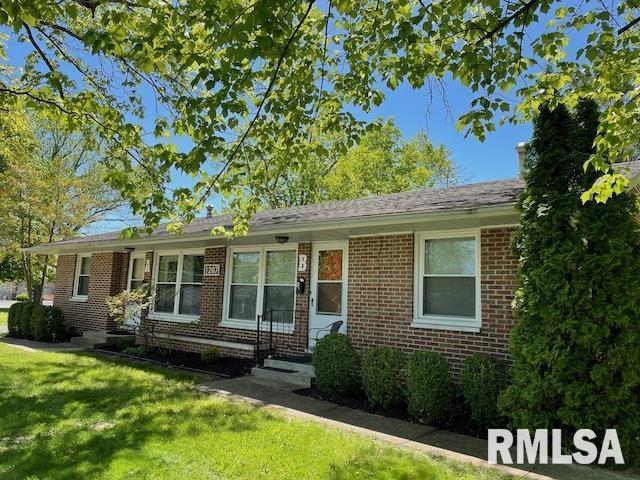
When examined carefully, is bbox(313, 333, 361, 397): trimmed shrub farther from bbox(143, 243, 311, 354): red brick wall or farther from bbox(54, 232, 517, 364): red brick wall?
bbox(143, 243, 311, 354): red brick wall

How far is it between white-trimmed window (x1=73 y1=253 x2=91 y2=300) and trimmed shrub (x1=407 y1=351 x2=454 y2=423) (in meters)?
12.8

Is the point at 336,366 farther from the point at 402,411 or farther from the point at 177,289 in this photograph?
the point at 177,289

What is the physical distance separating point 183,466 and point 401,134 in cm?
2846

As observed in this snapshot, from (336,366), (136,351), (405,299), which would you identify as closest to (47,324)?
(136,351)

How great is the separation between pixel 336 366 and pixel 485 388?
7.83 feet

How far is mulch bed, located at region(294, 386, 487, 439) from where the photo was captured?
5899 millimetres

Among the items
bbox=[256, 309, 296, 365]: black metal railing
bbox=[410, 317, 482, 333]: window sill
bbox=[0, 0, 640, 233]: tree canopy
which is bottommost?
bbox=[256, 309, 296, 365]: black metal railing

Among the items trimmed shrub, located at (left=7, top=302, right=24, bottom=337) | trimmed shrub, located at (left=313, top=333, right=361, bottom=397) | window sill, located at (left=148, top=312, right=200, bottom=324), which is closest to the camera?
trimmed shrub, located at (left=313, top=333, right=361, bottom=397)

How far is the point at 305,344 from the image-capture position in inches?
376

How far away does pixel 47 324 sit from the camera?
13406 millimetres

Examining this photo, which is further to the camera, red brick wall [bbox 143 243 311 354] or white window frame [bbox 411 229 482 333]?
red brick wall [bbox 143 243 311 354]

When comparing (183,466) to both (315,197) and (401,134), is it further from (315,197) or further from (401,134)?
(401,134)

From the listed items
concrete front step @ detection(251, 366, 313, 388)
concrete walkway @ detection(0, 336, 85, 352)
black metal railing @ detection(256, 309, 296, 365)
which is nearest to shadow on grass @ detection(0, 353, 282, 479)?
concrete front step @ detection(251, 366, 313, 388)

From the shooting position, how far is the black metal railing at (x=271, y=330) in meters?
9.83
